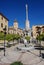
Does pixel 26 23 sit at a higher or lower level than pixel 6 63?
higher

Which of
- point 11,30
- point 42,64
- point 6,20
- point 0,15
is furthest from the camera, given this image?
point 11,30

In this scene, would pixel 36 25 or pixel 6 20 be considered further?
pixel 36 25

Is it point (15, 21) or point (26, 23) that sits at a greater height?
point (15, 21)

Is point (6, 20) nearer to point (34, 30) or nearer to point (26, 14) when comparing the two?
point (26, 14)

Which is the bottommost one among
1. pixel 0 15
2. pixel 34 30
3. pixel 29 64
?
pixel 29 64

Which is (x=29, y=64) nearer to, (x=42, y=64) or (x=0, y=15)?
(x=42, y=64)

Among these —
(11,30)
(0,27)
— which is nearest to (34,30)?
(11,30)

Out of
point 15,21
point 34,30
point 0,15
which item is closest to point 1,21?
point 0,15

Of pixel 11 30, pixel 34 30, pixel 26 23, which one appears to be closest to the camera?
pixel 26 23

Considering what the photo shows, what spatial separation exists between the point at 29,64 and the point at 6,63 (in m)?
2.32

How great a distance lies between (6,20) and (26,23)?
12.3m

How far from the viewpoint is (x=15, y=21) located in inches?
3169

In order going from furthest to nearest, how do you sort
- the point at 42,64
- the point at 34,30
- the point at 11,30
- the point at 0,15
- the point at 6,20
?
the point at 11,30, the point at 34,30, the point at 6,20, the point at 0,15, the point at 42,64

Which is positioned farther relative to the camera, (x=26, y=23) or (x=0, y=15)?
(x=0, y=15)
